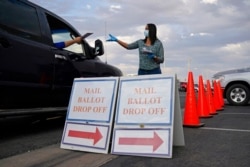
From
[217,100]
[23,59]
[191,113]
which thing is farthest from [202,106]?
[23,59]

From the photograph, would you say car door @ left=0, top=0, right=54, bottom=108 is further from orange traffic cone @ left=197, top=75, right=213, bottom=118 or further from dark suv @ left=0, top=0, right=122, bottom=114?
orange traffic cone @ left=197, top=75, right=213, bottom=118

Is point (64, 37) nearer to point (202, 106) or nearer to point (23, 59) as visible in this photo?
point (23, 59)

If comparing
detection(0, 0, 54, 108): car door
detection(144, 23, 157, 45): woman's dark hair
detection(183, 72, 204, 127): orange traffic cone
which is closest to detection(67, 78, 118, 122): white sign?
detection(0, 0, 54, 108): car door

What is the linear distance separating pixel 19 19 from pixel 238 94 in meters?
9.21

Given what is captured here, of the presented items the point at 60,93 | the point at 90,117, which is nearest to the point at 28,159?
the point at 90,117

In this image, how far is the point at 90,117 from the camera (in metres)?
4.70

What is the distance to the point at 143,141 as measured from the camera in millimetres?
4250

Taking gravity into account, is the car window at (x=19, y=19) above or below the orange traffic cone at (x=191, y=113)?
A: above

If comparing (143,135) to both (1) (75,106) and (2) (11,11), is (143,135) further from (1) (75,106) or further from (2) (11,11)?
(2) (11,11)

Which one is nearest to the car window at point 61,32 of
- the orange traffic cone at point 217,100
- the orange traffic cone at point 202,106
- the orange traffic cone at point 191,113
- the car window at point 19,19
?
the car window at point 19,19

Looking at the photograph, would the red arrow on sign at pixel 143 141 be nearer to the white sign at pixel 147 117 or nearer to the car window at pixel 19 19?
the white sign at pixel 147 117

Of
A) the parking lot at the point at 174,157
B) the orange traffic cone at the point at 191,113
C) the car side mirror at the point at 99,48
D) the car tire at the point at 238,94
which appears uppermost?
the car side mirror at the point at 99,48

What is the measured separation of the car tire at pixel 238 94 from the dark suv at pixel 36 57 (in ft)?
23.9

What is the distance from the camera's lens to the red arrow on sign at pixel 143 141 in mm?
4162
